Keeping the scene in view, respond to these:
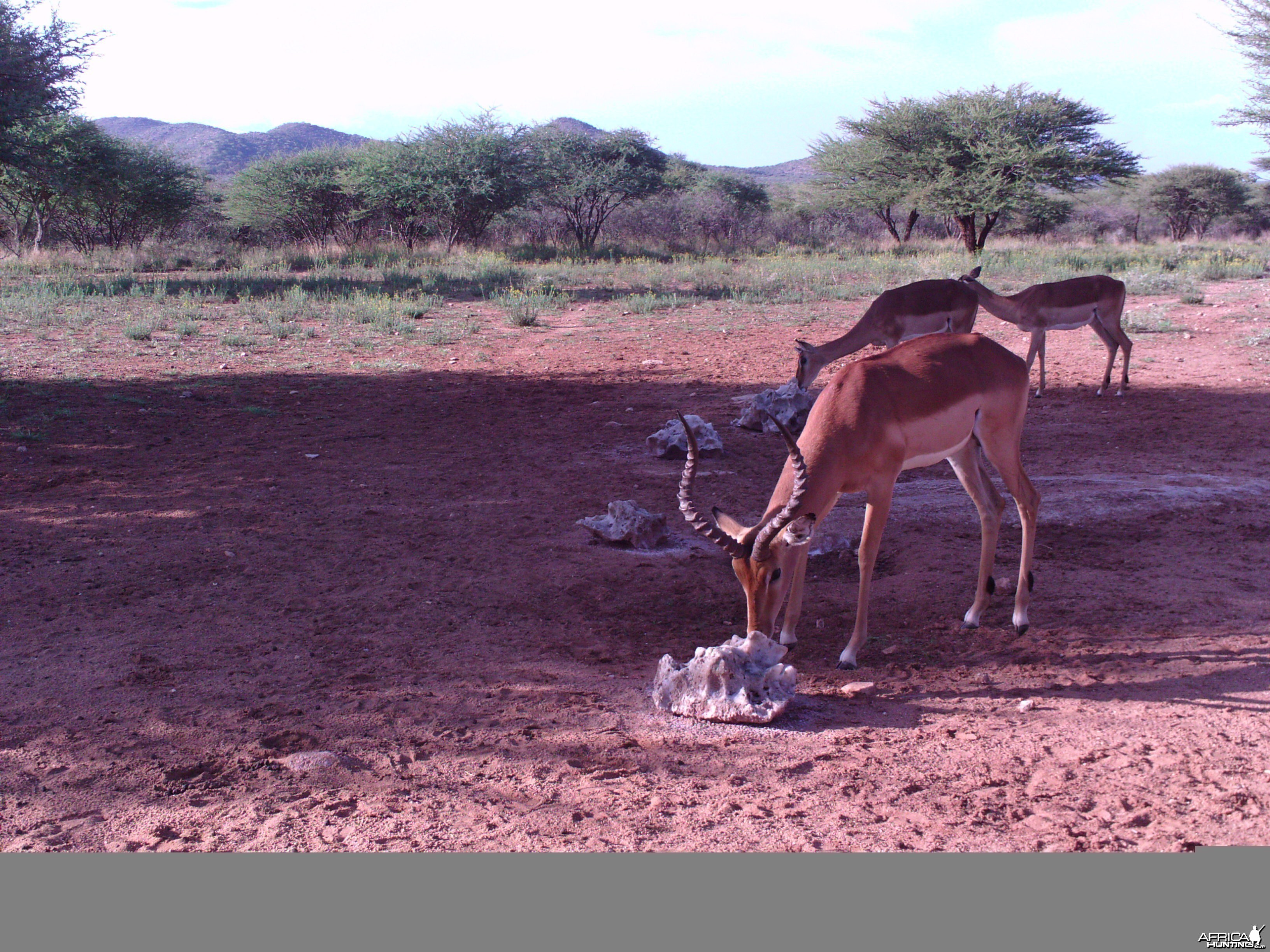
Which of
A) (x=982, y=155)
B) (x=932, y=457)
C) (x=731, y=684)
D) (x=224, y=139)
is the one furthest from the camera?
(x=224, y=139)

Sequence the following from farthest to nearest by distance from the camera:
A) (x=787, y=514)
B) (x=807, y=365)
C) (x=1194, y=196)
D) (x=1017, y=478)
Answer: (x=1194, y=196) → (x=807, y=365) → (x=1017, y=478) → (x=787, y=514)

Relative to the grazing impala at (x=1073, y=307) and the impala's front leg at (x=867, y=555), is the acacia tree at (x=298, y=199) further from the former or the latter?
the impala's front leg at (x=867, y=555)

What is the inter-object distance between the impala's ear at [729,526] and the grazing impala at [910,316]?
708 cm

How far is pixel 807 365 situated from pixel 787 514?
264 inches

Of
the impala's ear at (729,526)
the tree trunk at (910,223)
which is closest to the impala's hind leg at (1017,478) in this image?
the impala's ear at (729,526)

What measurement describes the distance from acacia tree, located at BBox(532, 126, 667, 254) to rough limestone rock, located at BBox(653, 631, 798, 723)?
100.0ft

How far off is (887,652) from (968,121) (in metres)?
32.0

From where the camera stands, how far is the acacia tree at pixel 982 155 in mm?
29594

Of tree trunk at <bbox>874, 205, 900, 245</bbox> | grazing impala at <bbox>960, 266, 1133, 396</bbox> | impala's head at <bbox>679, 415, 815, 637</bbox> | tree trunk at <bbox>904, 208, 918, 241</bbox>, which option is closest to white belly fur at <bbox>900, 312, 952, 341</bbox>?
grazing impala at <bbox>960, 266, 1133, 396</bbox>

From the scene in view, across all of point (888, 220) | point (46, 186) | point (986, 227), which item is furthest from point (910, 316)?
point (888, 220)

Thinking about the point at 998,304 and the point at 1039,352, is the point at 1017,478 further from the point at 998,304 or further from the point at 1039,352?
the point at 998,304

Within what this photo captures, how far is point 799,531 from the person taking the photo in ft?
12.8

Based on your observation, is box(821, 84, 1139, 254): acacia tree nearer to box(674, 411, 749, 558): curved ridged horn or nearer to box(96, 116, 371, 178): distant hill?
box(674, 411, 749, 558): curved ridged horn

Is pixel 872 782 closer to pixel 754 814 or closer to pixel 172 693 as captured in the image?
pixel 754 814
